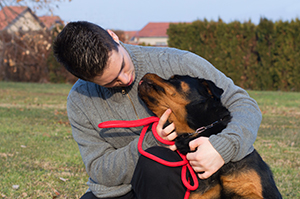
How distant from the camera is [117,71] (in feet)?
7.32

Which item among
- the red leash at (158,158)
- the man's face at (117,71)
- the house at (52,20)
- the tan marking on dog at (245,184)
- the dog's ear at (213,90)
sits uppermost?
the man's face at (117,71)

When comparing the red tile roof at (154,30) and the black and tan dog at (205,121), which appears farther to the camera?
the red tile roof at (154,30)

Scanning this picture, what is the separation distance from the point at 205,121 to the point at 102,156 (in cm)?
90

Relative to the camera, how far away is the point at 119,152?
249cm

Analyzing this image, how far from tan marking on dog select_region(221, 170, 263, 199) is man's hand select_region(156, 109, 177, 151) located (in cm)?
47

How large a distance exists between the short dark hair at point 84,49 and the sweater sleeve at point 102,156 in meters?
0.56

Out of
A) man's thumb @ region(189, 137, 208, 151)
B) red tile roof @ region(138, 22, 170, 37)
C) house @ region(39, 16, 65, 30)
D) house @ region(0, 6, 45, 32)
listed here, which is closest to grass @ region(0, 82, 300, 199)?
man's thumb @ region(189, 137, 208, 151)

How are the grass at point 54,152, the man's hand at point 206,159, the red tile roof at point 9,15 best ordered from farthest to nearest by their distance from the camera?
the red tile roof at point 9,15, the grass at point 54,152, the man's hand at point 206,159

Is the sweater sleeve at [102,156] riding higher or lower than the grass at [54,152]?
higher

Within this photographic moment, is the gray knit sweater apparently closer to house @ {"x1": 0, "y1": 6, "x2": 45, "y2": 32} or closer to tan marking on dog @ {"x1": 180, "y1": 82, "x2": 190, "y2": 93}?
tan marking on dog @ {"x1": 180, "y1": 82, "x2": 190, "y2": 93}

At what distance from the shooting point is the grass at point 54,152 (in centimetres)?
358

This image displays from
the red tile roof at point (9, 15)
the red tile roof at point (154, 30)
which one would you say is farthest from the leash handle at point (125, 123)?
the red tile roof at point (154, 30)

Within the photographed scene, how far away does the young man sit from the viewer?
211 centimetres

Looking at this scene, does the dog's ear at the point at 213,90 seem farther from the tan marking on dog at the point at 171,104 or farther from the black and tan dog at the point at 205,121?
the tan marking on dog at the point at 171,104
